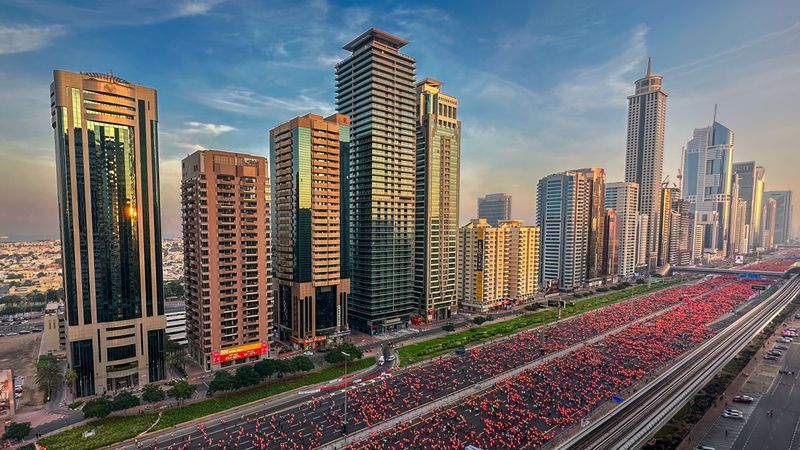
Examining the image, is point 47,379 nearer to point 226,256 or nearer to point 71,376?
point 71,376

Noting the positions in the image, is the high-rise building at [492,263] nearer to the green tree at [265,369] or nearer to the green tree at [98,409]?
the green tree at [265,369]

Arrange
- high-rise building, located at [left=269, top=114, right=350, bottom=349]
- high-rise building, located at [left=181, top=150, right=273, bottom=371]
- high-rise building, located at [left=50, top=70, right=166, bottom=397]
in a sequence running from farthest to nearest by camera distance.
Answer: high-rise building, located at [left=269, top=114, right=350, bottom=349] → high-rise building, located at [left=181, top=150, right=273, bottom=371] → high-rise building, located at [left=50, top=70, right=166, bottom=397]

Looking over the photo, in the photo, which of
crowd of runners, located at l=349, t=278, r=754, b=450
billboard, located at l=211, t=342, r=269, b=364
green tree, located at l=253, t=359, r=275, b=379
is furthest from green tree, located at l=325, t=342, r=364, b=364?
crowd of runners, located at l=349, t=278, r=754, b=450

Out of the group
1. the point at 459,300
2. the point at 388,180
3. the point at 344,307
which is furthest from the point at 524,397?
the point at 459,300

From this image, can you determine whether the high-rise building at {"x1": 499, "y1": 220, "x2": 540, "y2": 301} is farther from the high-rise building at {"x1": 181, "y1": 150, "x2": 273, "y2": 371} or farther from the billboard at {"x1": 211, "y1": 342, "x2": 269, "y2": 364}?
the billboard at {"x1": 211, "y1": 342, "x2": 269, "y2": 364}

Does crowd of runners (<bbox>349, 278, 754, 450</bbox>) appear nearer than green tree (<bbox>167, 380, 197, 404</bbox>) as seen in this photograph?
Yes

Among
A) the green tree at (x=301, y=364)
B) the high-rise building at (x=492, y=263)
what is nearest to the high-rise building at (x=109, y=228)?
the green tree at (x=301, y=364)

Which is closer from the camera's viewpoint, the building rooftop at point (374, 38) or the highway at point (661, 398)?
the highway at point (661, 398)

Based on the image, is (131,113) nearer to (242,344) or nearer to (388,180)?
(242,344)
